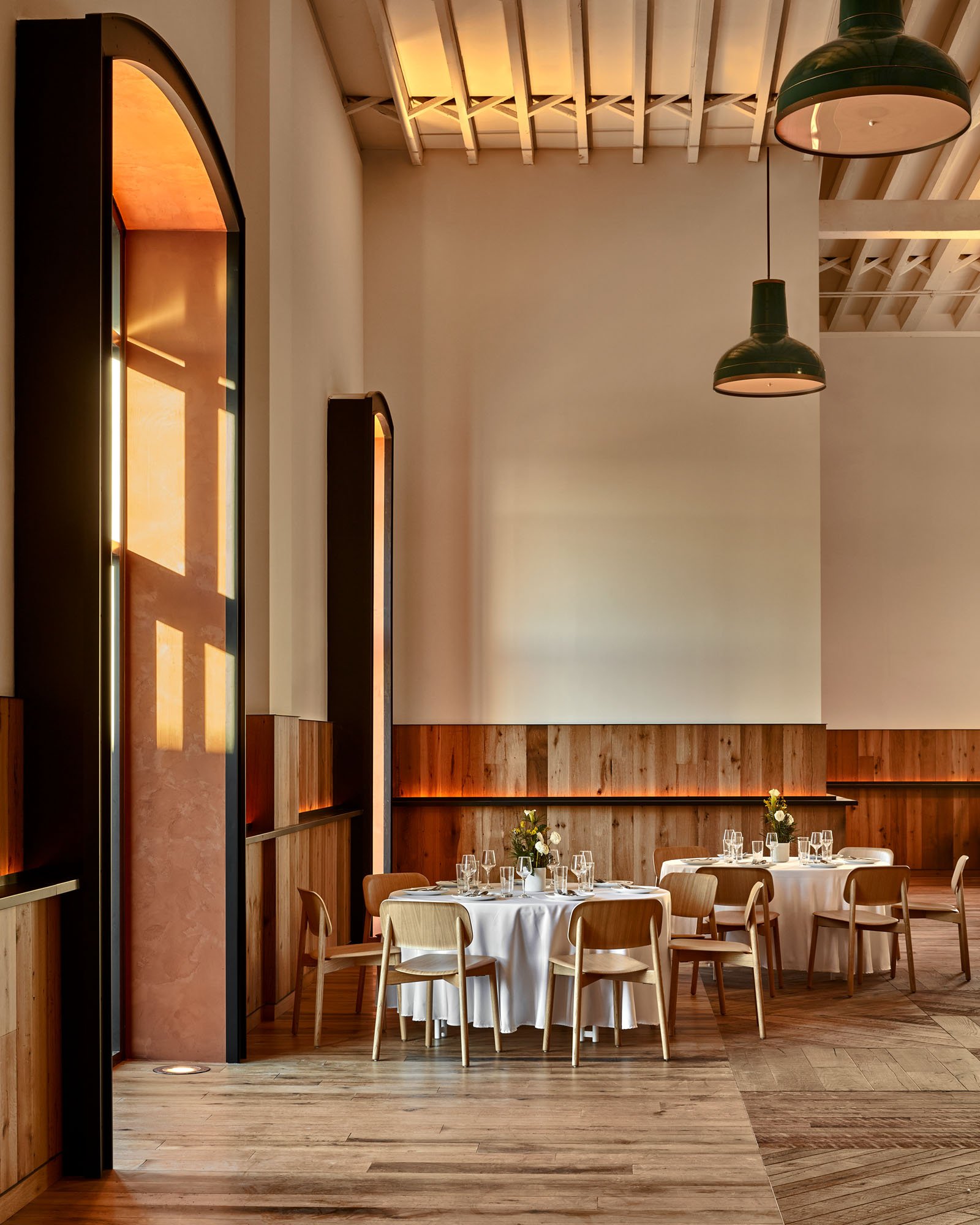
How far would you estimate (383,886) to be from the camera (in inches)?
292

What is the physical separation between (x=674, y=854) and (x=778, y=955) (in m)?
1.20

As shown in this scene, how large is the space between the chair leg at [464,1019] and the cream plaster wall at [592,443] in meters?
5.44

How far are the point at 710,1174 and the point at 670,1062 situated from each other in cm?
156

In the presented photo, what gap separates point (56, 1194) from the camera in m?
4.28

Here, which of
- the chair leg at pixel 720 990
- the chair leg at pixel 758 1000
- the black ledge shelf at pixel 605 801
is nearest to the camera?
the chair leg at pixel 758 1000

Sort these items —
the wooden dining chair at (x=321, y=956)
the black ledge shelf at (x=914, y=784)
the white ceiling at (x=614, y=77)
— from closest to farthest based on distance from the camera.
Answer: the wooden dining chair at (x=321, y=956), the white ceiling at (x=614, y=77), the black ledge shelf at (x=914, y=784)

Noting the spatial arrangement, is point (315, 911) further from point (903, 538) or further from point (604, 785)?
point (903, 538)

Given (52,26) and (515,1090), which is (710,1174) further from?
(52,26)

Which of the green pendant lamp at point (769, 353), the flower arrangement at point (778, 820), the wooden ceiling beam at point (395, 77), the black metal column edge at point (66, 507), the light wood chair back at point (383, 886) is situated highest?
the wooden ceiling beam at point (395, 77)

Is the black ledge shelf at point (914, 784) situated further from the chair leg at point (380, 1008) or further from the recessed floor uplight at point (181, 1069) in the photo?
the recessed floor uplight at point (181, 1069)

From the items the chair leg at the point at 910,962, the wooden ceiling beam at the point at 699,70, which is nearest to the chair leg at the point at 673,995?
the chair leg at the point at 910,962

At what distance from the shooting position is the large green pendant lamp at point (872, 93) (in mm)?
4504

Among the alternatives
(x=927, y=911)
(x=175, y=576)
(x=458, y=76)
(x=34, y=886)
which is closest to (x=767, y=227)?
(x=458, y=76)

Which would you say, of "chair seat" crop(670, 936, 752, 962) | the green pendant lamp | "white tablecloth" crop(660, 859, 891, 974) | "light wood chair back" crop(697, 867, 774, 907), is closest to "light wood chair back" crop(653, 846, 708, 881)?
"white tablecloth" crop(660, 859, 891, 974)
